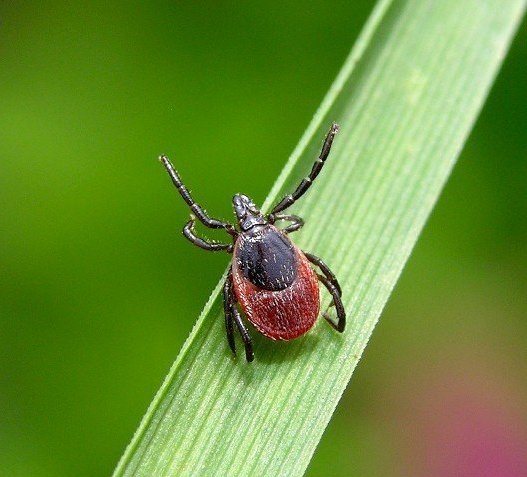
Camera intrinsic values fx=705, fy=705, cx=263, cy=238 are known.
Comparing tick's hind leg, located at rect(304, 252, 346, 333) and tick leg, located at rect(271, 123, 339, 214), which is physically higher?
tick leg, located at rect(271, 123, 339, 214)

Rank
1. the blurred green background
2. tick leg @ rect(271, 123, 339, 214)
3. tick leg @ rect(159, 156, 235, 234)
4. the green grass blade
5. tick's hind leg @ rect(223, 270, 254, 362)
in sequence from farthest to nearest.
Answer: the blurred green background → tick leg @ rect(159, 156, 235, 234) → tick leg @ rect(271, 123, 339, 214) → tick's hind leg @ rect(223, 270, 254, 362) → the green grass blade

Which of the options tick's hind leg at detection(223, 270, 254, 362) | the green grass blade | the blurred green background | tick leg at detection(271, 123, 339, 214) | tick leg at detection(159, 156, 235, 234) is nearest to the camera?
the green grass blade

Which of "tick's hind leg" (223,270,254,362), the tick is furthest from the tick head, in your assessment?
"tick's hind leg" (223,270,254,362)

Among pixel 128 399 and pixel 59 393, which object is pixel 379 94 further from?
pixel 59 393

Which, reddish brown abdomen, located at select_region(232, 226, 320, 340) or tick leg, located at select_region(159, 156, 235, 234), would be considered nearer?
reddish brown abdomen, located at select_region(232, 226, 320, 340)

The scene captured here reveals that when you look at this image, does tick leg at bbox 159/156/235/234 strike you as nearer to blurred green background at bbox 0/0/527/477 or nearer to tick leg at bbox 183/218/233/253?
tick leg at bbox 183/218/233/253

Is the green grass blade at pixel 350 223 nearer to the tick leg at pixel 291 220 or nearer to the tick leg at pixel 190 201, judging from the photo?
the tick leg at pixel 291 220

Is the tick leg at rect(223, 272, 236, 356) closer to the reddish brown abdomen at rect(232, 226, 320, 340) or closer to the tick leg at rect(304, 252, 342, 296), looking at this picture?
the reddish brown abdomen at rect(232, 226, 320, 340)

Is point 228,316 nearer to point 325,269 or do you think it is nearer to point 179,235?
point 325,269
